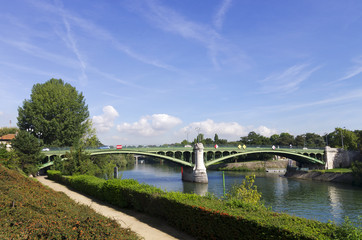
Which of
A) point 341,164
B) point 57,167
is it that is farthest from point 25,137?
point 341,164

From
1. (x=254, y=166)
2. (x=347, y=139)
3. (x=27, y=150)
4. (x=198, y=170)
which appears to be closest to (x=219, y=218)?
(x=27, y=150)

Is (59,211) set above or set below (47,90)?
below

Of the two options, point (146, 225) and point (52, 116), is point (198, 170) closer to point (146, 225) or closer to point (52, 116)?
point (52, 116)

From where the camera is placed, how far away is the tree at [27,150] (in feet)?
130

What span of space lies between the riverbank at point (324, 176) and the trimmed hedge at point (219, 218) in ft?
171

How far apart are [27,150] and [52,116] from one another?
18271 mm

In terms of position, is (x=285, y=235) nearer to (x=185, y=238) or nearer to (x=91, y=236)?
(x=185, y=238)

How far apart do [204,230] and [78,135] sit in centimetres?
5414

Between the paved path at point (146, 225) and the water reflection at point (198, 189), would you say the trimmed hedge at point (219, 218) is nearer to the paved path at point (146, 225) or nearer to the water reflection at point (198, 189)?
the paved path at point (146, 225)

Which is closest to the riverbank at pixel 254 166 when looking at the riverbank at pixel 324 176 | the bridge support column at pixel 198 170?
the riverbank at pixel 324 176

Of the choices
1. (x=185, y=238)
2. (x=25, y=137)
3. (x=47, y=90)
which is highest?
(x=47, y=90)

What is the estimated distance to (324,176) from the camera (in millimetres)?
61438

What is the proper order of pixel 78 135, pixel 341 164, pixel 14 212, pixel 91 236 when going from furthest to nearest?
1. pixel 341 164
2. pixel 78 135
3. pixel 14 212
4. pixel 91 236

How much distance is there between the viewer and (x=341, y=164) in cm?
7556
